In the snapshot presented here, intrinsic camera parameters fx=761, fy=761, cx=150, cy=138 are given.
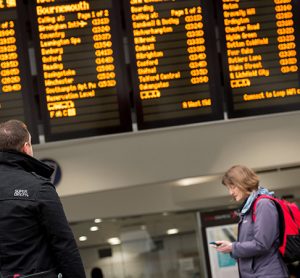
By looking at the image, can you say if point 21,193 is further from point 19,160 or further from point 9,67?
point 9,67

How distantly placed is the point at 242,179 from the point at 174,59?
1.90 metres

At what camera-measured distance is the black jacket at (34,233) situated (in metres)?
2.94

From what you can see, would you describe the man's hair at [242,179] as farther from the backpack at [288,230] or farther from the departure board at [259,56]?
the departure board at [259,56]

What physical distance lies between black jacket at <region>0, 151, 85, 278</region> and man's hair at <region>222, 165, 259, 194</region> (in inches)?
62.8

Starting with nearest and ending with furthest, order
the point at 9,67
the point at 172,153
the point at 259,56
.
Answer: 1. the point at 9,67
2. the point at 259,56
3. the point at 172,153

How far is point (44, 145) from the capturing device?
707 centimetres

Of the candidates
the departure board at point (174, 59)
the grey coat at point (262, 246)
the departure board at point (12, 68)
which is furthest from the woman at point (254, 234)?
the departure board at point (12, 68)

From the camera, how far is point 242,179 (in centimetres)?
435

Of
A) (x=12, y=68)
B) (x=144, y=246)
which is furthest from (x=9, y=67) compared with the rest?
(x=144, y=246)

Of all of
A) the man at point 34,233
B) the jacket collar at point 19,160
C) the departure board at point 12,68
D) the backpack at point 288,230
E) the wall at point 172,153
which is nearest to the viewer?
the man at point 34,233

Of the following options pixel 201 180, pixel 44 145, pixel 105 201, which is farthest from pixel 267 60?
pixel 105 201

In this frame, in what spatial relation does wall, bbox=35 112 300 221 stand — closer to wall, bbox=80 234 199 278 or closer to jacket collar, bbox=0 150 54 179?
wall, bbox=80 234 199 278

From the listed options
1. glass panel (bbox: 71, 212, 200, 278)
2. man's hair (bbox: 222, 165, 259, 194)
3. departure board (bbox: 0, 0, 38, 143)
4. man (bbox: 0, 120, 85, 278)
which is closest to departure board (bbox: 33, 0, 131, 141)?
departure board (bbox: 0, 0, 38, 143)

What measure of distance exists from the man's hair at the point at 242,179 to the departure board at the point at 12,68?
2129 millimetres
